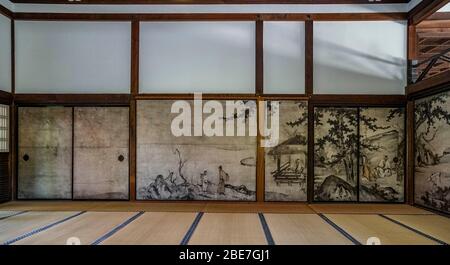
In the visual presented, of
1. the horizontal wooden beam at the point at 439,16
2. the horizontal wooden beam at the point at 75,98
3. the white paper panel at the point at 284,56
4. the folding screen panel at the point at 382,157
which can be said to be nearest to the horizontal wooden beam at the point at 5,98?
the horizontal wooden beam at the point at 75,98

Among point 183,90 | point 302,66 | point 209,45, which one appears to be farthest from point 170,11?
point 302,66

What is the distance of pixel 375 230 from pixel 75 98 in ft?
17.7


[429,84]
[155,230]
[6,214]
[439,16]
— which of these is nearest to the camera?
[155,230]

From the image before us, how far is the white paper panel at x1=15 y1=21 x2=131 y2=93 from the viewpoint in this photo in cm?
662

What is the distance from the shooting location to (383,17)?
257 inches

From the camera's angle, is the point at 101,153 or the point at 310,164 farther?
the point at 101,153

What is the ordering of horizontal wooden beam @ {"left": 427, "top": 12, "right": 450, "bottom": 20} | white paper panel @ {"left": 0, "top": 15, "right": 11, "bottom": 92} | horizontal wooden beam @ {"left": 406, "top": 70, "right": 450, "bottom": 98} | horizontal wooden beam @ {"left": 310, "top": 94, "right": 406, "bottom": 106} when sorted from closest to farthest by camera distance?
1. horizontal wooden beam @ {"left": 406, "top": 70, "right": 450, "bottom": 98}
2. white paper panel @ {"left": 0, "top": 15, "right": 11, "bottom": 92}
3. horizontal wooden beam @ {"left": 310, "top": 94, "right": 406, "bottom": 106}
4. horizontal wooden beam @ {"left": 427, "top": 12, "right": 450, "bottom": 20}

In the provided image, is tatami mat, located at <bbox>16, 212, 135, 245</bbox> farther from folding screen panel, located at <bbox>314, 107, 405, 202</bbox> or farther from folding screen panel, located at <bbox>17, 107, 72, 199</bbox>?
folding screen panel, located at <bbox>314, 107, 405, 202</bbox>

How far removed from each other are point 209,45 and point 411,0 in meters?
3.71

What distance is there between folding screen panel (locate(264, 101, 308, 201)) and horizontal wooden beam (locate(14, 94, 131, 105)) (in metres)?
2.84

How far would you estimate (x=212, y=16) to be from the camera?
661 centimetres

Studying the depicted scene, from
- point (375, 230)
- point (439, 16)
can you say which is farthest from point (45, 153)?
point (439, 16)

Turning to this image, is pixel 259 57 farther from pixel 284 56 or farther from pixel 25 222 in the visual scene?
pixel 25 222

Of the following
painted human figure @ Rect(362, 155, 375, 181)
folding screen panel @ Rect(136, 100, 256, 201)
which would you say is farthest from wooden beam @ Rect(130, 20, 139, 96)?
painted human figure @ Rect(362, 155, 375, 181)
